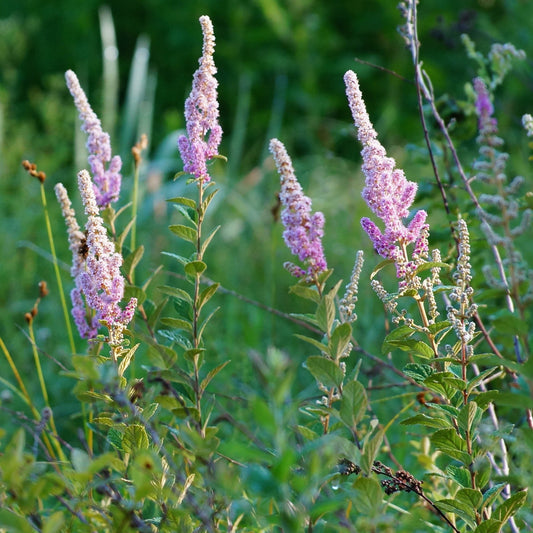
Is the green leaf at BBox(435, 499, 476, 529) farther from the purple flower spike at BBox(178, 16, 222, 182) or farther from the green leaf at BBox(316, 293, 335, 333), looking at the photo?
the purple flower spike at BBox(178, 16, 222, 182)

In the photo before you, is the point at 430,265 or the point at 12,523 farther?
the point at 430,265

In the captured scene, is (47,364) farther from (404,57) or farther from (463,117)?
(404,57)

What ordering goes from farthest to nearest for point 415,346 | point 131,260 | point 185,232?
1. point 131,260
2. point 185,232
3. point 415,346

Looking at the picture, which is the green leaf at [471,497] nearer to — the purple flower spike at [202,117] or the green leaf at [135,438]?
the green leaf at [135,438]

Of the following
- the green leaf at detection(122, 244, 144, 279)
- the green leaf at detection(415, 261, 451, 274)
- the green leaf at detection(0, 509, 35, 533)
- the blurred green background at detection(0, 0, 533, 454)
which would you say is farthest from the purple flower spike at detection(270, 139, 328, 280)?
the blurred green background at detection(0, 0, 533, 454)

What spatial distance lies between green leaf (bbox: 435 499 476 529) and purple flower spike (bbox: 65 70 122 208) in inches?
29.9

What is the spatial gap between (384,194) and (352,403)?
0.99 feet

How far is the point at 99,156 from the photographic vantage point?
4.38ft

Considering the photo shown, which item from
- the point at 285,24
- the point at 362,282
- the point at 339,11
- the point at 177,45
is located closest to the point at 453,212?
the point at 362,282

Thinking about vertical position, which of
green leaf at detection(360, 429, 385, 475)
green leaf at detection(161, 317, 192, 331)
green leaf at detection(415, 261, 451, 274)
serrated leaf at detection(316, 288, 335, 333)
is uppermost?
green leaf at detection(415, 261, 451, 274)

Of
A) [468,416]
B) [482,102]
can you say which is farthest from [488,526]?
[482,102]

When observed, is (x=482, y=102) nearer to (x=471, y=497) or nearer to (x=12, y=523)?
(x=471, y=497)

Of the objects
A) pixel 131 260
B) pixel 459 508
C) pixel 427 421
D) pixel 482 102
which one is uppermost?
pixel 482 102

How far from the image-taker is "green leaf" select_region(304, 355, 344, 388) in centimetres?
93
